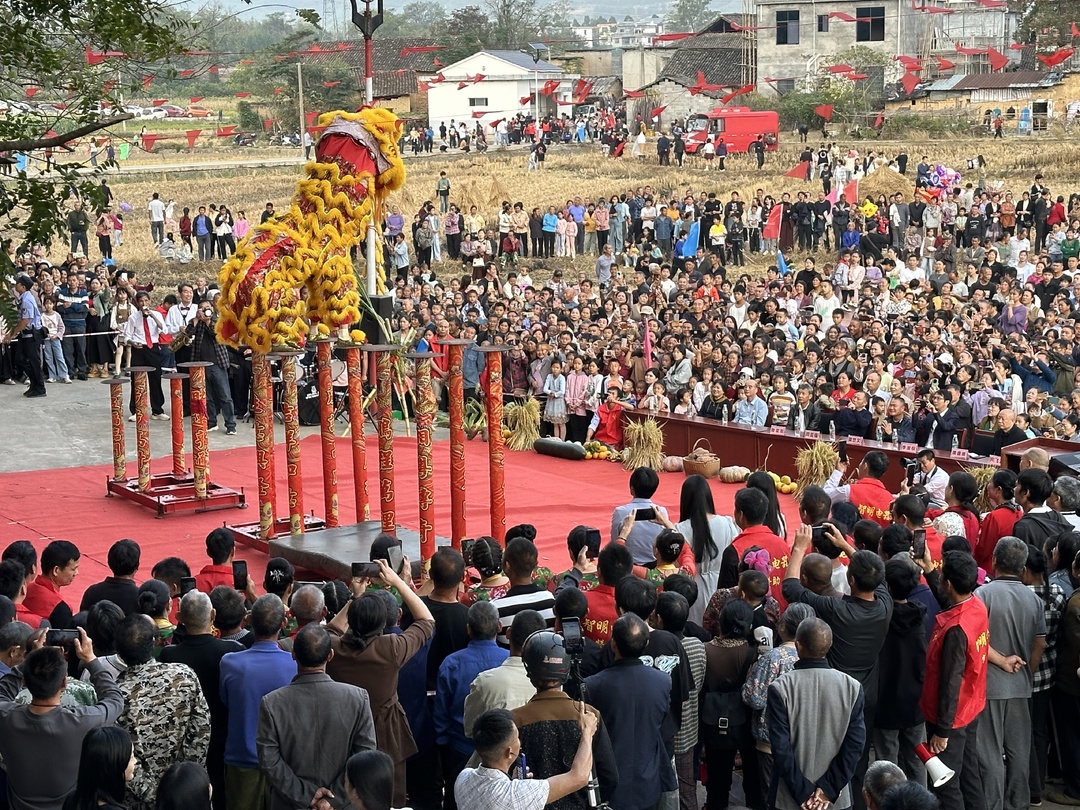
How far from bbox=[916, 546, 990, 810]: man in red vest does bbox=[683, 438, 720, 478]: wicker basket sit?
615 centimetres

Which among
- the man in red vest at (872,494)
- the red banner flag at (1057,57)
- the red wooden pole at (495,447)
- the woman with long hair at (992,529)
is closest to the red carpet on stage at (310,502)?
the red wooden pole at (495,447)

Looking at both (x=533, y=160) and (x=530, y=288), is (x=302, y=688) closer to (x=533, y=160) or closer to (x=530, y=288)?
(x=530, y=288)

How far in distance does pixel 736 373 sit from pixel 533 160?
88.9 feet

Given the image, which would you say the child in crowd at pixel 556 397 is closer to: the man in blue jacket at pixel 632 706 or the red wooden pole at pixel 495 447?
the red wooden pole at pixel 495 447

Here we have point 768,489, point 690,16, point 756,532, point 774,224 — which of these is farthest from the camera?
point 690,16

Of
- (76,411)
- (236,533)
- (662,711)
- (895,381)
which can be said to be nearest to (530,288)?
(76,411)

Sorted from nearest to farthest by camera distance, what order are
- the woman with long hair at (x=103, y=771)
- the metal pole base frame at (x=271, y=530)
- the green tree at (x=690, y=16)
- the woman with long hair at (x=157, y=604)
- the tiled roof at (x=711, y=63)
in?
the woman with long hair at (x=103, y=771), the woman with long hair at (x=157, y=604), the metal pole base frame at (x=271, y=530), the tiled roof at (x=711, y=63), the green tree at (x=690, y=16)

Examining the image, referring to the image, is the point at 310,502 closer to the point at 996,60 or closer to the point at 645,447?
the point at 645,447

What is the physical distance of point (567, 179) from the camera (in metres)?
39.2

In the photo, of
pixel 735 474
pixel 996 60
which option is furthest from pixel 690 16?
pixel 735 474

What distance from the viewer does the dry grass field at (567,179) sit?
34.5 m

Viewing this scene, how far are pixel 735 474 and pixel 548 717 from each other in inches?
347

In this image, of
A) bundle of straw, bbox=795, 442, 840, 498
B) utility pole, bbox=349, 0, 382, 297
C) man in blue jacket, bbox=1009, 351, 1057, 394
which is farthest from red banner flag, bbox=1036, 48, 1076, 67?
bundle of straw, bbox=795, 442, 840, 498

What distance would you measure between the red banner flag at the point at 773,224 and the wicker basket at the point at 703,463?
45.2 feet
